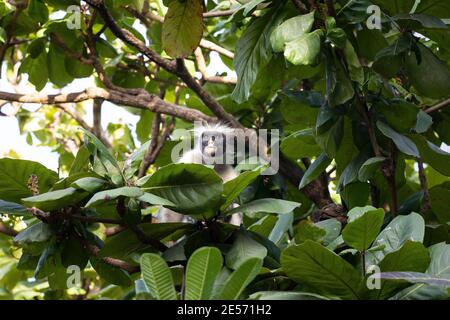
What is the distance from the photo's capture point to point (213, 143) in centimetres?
378

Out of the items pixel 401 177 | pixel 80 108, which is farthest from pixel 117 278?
pixel 80 108

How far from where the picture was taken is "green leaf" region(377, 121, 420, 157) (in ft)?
6.15

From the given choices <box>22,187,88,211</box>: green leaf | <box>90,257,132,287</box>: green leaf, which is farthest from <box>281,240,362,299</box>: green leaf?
<box>90,257,132,287</box>: green leaf

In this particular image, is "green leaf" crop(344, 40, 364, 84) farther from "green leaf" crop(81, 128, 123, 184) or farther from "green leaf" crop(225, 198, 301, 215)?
"green leaf" crop(81, 128, 123, 184)

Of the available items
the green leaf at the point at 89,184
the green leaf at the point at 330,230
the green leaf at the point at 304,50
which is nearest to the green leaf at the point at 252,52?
the green leaf at the point at 304,50

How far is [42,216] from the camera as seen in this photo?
4.91 ft

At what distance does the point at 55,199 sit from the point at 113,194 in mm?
119

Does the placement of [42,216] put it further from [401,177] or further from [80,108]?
[80,108]

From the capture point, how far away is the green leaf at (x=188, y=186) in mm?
1452

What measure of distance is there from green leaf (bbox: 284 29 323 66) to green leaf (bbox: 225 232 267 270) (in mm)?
409

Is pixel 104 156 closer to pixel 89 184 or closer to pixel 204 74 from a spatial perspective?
pixel 89 184

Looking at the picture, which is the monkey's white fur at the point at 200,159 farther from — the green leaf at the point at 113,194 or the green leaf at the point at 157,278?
the green leaf at the point at 157,278

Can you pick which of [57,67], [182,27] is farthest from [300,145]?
[57,67]

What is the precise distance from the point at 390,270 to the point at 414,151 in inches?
22.8
